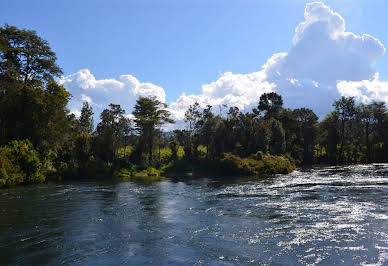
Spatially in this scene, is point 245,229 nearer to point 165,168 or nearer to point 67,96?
point 67,96

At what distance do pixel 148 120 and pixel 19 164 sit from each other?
32944mm

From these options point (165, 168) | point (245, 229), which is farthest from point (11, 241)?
point (165, 168)

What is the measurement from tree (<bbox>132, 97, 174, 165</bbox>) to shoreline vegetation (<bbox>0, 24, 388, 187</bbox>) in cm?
23

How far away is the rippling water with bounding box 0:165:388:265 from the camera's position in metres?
13.9

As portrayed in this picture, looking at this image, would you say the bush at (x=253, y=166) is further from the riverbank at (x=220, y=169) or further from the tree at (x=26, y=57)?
the tree at (x=26, y=57)

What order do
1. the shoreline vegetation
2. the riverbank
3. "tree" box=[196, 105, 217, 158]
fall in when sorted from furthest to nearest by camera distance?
"tree" box=[196, 105, 217, 158], the riverbank, the shoreline vegetation

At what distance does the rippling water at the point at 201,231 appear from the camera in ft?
45.7

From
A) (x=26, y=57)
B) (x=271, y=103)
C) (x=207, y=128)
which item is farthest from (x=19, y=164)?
(x=271, y=103)

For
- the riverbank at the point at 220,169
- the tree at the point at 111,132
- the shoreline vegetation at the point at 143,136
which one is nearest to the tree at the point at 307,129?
the shoreline vegetation at the point at 143,136

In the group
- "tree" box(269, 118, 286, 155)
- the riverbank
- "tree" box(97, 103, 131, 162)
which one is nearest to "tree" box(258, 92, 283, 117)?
"tree" box(269, 118, 286, 155)

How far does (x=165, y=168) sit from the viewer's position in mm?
74938

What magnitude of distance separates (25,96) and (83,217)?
122 ft

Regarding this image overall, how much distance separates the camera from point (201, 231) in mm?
18250

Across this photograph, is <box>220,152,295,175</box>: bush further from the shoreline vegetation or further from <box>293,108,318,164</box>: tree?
<box>293,108,318,164</box>: tree
